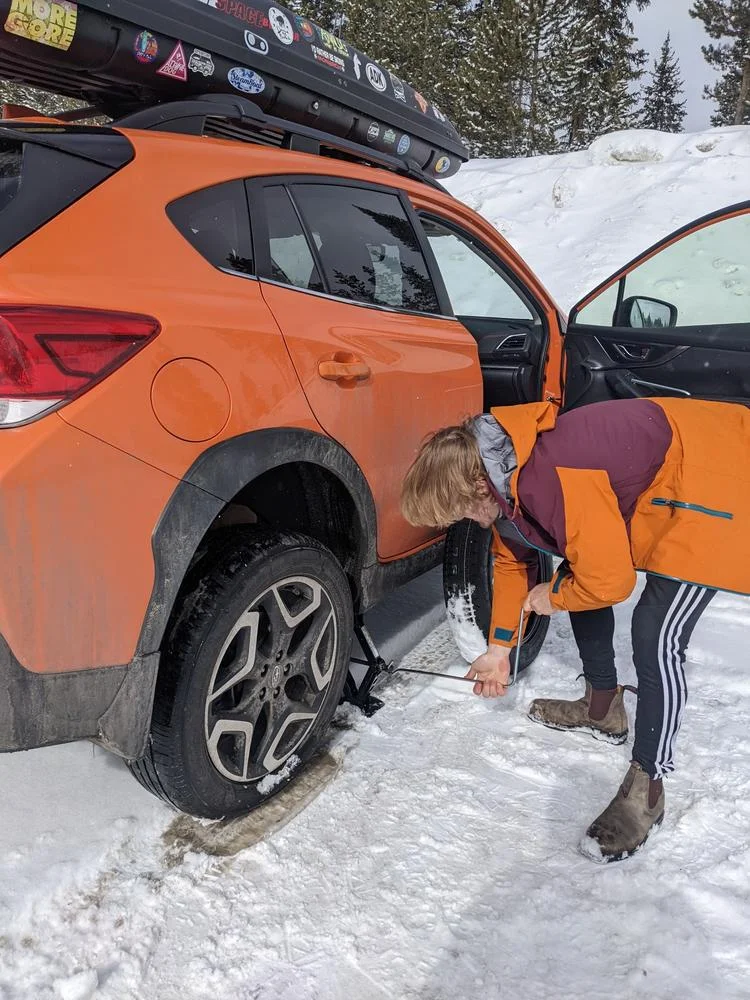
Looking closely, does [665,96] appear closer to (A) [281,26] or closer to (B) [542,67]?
(B) [542,67]

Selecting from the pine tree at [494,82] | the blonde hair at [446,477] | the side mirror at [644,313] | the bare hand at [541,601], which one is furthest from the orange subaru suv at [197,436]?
the pine tree at [494,82]

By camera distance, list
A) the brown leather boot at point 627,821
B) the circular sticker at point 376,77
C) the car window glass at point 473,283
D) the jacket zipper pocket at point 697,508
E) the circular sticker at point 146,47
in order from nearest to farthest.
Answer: the jacket zipper pocket at point 697,508 < the brown leather boot at point 627,821 < the circular sticker at point 146,47 < the circular sticker at point 376,77 < the car window glass at point 473,283

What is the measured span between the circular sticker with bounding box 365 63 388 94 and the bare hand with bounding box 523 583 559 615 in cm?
223

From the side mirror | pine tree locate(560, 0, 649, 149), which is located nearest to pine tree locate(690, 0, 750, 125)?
pine tree locate(560, 0, 649, 149)

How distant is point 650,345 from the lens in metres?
3.44

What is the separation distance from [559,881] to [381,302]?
186 cm

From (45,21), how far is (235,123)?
0.57 meters

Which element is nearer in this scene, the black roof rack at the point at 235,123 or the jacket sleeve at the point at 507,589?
the black roof rack at the point at 235,123

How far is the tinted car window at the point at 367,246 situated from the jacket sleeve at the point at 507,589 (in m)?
0.94

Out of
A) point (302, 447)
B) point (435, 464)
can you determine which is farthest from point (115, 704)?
point (435, 464)

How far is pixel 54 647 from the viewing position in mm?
1523

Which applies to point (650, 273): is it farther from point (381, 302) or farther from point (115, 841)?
point (115, 841)

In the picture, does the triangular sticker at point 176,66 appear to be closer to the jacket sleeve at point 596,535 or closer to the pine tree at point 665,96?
the jacket sleeve at point 596,535

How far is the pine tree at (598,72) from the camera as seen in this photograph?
23734 mm
